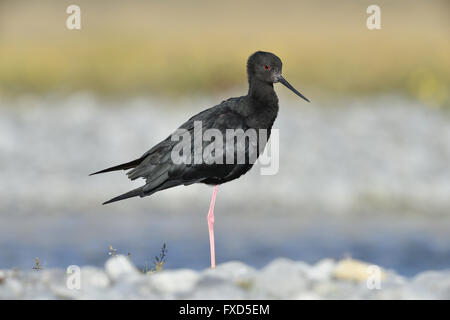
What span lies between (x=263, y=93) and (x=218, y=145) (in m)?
0.65

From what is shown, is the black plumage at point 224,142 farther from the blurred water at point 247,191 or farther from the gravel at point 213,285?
the blurred water at point 247,191

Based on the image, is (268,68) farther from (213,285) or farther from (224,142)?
(213,285)

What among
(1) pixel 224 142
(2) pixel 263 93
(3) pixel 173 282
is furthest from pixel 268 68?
(3) pixel 173 282

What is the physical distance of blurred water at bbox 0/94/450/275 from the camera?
8.52 metres

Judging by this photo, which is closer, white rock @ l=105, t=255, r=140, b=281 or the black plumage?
white rock @ l=105, t=255, r=140, b=281

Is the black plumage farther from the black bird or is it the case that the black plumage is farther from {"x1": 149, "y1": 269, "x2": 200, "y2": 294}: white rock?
{"x1": 149, "y1": 269, "x2": 200, "y2": 294}: white rock

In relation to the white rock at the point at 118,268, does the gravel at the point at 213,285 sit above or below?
below

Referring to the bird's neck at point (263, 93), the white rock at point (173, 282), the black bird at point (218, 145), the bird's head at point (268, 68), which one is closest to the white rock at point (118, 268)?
the white rock at point (173, 282)

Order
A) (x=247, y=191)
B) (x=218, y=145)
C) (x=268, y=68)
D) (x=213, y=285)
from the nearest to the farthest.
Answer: (x=213, y=285) < (x=218, y=145) < (x=268, y=68) < (x=247, y=191)

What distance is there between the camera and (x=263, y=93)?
6.50m

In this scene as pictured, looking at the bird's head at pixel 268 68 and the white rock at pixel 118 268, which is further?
the bird's head at pixel 268 68

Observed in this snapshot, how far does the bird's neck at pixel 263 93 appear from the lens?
6496mm

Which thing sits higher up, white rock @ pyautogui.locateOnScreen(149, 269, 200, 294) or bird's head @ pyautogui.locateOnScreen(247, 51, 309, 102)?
bird's head @ pyautogui.locateOnScreen(247, 51, 309, 102)

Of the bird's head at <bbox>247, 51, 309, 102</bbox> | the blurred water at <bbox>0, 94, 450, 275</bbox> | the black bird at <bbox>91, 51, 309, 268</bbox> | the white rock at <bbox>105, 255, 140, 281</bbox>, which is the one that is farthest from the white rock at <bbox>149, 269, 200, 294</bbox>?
the blurred water at <bbox>0, 94, 450, 275</bbox>
